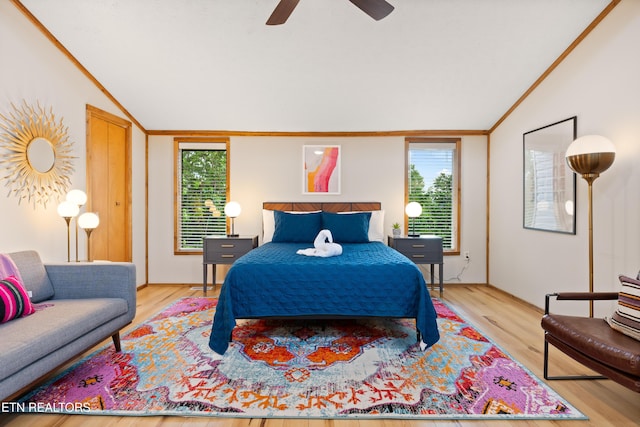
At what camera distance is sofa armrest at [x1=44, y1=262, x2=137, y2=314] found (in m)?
2.62

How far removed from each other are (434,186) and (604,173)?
7.54ft

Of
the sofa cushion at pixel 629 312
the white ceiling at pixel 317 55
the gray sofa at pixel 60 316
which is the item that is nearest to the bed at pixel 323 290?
the gray sofa at pixel 60 316

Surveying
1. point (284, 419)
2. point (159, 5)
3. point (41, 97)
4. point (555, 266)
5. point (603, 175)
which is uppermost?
point (159, 5)

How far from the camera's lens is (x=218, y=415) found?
6.17ft

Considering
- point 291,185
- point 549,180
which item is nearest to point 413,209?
point 549,180

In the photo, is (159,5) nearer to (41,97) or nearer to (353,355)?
(41,97)

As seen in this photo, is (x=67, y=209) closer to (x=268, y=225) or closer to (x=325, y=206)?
(x=268, y=225)

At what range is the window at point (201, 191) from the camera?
200 inches

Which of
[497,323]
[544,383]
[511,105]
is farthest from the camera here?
[511,105]

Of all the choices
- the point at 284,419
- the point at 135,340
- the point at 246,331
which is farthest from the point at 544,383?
the point at 135,340

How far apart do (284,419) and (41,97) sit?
3.51 meters

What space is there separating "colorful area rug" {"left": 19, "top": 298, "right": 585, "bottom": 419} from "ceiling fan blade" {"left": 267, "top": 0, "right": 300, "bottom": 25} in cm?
254

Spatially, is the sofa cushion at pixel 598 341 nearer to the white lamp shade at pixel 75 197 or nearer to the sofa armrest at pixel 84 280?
the sofa armrest at pixel 84 280

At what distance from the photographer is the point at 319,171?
5.01 m
